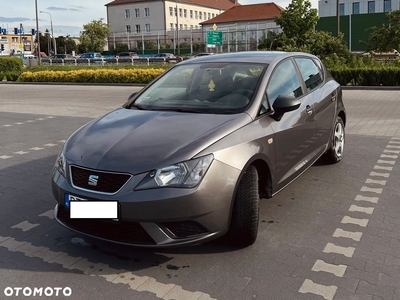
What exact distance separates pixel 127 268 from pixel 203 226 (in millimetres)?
695

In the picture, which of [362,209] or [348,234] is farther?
[362,209]

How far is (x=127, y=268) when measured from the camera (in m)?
3.62

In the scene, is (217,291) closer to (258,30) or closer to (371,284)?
(371,284)

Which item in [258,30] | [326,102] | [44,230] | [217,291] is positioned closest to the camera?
[217,291]

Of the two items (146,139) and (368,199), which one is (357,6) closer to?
(368,199)

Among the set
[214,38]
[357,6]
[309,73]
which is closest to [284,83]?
[309,73]

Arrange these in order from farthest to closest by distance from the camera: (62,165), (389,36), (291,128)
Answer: (389,36)
(291,128)
(62,165)

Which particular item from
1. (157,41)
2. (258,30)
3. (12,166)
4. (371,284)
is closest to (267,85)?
(371,284)

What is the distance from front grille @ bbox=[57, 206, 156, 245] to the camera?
343 cm

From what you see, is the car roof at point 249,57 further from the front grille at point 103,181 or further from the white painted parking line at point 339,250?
the front grille at point 103,181

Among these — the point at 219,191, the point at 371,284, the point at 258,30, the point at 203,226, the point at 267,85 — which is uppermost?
the point at 258,30

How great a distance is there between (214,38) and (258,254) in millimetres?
46513

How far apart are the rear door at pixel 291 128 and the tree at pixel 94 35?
7327cm

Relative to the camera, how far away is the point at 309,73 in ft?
18.7
